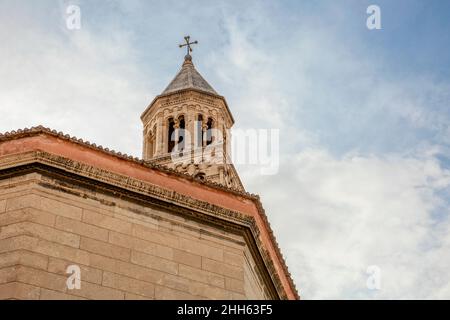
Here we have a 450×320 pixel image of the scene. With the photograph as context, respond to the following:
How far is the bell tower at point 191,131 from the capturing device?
3247 cm

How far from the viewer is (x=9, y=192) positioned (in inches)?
405

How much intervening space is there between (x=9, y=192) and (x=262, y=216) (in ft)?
14.8

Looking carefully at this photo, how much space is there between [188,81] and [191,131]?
3.82 m

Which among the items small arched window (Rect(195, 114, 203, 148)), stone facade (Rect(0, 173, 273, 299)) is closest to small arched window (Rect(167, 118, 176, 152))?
small arched window (Rect(195, 114, 203, 148))

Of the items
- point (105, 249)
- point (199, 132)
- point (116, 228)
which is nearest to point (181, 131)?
point (199, 132)

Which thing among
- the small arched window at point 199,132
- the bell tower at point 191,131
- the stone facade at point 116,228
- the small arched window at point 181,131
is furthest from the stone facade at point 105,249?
the small arched window at point 181,131

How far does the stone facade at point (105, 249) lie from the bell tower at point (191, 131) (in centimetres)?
2033

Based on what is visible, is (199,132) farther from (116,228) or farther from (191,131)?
(116,228)

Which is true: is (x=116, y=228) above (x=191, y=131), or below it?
below

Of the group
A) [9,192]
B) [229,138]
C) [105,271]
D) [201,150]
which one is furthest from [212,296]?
[229,138]

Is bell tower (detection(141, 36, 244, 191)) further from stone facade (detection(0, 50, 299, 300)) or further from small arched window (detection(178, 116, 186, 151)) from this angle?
stone facade (detection(0, 50, 299, 300))

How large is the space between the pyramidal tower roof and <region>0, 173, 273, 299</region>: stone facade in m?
24.7

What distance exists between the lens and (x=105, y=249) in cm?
1021
